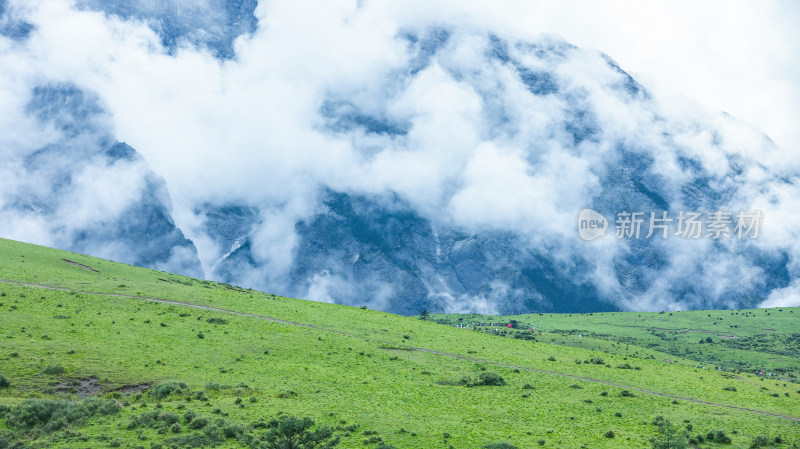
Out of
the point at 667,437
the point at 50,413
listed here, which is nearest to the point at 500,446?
the point at 667,437

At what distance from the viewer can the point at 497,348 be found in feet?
306

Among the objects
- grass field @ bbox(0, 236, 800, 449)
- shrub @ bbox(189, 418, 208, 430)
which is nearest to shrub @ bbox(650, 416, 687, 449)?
grass field @ bbox(0, 236, 800, 449)

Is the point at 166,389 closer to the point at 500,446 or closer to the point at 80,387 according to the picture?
the point at 80,387

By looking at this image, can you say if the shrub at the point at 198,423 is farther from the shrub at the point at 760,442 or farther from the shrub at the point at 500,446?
the shrub at the point at 760,442

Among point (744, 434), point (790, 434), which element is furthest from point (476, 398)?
point (790, 434)

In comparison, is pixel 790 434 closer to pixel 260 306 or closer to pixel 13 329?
pixel 260 306

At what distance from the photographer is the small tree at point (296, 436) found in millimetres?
42906

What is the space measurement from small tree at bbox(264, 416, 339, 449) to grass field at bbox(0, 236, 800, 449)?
4.82 feet

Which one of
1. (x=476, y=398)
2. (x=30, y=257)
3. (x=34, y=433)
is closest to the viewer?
(x=34, y=433)

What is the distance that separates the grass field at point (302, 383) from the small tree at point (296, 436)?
57.8 inches

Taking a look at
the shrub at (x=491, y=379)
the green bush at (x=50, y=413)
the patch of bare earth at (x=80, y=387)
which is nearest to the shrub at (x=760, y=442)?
the shrub at (x=491, y=379)

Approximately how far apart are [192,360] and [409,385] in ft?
83.5

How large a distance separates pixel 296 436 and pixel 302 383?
19055mm

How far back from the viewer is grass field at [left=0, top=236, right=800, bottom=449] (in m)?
49.1
